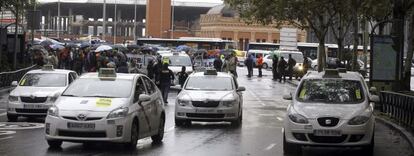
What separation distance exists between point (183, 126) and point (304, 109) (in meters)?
5.79

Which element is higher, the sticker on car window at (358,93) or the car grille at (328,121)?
the sticker on car window at (358,93)

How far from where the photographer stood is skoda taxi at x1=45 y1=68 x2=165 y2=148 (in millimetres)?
12914

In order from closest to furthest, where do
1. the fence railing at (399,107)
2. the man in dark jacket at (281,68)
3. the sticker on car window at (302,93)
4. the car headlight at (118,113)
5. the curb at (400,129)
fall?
the car headlight at (118,113) < the sticker on car window at (302,93) < the curb at (400,129) < the fence railing at (399,107) < the man in dark jacket at (281,68)

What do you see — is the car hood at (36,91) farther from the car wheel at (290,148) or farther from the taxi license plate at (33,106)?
the car wheel at (290,148)

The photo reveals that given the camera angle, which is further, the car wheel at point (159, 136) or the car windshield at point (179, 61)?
the car windshield at point (179, 61)

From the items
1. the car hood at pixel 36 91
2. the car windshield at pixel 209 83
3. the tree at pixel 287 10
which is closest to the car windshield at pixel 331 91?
the car windshield at pixel 209 83

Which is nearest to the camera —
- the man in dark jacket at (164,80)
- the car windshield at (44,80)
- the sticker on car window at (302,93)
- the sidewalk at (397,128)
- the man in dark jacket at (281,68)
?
the sticker on car window at (302,93)

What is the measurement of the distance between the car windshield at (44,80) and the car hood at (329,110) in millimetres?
8409

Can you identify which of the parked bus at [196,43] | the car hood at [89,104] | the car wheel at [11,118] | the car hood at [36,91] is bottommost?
the car wheel at [11,118]

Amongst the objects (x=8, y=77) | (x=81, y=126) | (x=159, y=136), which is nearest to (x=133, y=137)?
(x=81, y=126)

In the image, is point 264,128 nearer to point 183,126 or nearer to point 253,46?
point 183,126

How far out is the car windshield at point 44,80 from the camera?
65.5 feet

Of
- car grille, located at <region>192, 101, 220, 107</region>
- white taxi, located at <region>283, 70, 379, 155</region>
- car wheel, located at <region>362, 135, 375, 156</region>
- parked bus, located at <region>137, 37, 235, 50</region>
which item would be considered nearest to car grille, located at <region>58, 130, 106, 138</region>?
white taxi, located at <region>283, 70, 379, 155</region>

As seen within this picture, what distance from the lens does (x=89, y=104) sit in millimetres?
13258
